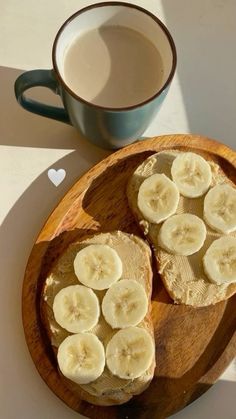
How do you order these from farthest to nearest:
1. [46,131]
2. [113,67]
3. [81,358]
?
1. [46,131]
2. [113,67]
3. [81,358]

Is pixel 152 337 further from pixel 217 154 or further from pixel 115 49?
pixel 115 49

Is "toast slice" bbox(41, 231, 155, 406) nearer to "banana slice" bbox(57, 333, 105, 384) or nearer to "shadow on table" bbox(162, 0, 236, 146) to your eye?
"banana slice" bbox(57, 333, 105, 384)

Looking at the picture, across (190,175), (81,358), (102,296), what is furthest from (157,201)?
(81,358)

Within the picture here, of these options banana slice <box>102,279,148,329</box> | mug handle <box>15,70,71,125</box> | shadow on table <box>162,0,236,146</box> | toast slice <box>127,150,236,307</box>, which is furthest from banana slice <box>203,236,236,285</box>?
mug handle <box>15,70,71,125</box>

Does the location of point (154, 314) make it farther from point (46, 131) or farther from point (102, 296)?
point (46, 131)

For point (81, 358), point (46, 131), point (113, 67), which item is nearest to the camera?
point (81, 358)

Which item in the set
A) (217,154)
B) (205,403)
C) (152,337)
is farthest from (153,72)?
(205,403)
